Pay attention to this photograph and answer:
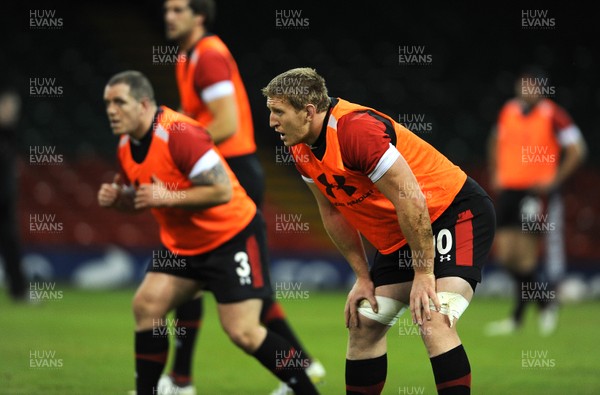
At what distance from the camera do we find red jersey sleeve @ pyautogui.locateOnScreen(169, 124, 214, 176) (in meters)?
5.36

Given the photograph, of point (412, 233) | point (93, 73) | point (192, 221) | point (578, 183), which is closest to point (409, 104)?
point (578, 183)

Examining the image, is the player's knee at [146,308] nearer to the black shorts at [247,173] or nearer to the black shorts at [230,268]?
the black shorts at [230,268]

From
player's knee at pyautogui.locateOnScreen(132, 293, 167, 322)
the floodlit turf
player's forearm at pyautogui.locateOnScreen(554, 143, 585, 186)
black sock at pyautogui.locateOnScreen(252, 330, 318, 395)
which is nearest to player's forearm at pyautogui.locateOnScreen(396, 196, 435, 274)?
black sock at pyautogui.locateOnScreen(252, 330, 318, 395)

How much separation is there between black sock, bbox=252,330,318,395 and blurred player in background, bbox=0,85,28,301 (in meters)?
6.85

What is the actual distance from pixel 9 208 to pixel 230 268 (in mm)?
6878

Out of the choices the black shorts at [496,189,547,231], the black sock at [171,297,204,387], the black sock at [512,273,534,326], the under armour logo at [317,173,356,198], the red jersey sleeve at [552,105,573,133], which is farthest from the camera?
the red jersey sleeve at [552,105,573,133]

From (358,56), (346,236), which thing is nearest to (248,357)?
(346,236)

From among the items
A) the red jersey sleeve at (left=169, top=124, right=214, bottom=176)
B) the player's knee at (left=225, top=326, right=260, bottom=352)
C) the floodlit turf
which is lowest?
the floodlit turf

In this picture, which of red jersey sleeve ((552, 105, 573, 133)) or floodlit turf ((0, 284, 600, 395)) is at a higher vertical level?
red jersey sleeve ((552, 105, 573, 133))

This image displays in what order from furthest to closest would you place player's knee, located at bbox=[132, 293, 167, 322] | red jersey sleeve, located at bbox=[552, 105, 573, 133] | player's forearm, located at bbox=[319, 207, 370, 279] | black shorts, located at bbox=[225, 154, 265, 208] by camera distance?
1. red jersey sleeve, located at bbox=[552, 105, 573, 133]
2. black shorts, located at bbox=[225, 154, 265, 208]
3. player's knee, located at bbox=[132, 293, 167, 322]
4. player's forearm, located at bbox=[319, 207, 370, 279]

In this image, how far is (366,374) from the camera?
15.6 feet

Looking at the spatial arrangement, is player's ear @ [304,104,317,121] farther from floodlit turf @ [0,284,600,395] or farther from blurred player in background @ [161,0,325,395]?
floodlit turf @ [0,284,600,395]

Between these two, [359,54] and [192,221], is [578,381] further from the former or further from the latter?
[359,54]

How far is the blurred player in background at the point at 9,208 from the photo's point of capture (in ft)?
37.8
